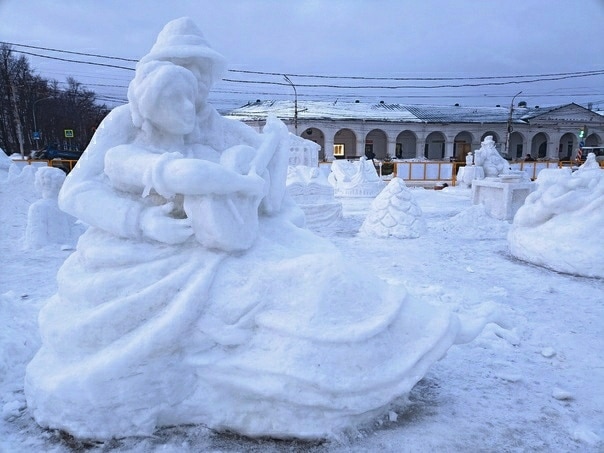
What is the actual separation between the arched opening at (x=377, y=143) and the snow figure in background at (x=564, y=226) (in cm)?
2825

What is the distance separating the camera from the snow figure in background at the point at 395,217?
734 centimetres

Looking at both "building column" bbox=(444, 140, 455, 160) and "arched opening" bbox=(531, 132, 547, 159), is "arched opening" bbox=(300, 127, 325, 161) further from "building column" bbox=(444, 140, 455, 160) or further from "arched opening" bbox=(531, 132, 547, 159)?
"arched opening" bbox=(531, 132, 547, 159)

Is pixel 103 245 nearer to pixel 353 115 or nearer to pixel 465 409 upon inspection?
pixel 465 409

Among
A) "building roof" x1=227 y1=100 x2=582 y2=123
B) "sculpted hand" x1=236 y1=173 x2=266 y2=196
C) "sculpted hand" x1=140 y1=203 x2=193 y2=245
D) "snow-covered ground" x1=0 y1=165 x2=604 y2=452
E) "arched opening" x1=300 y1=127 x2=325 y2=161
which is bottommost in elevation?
"snow-covered ground" x1=0 y1=165 x2=604 y2=452

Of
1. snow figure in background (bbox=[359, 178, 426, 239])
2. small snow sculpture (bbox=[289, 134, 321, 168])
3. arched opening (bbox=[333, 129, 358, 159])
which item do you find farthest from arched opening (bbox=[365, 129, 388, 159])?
snow figure in background (bbox=[359, 178, 426, 239])

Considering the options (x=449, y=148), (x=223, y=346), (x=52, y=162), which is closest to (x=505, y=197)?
(x=223, y=346)

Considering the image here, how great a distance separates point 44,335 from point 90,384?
0.41 meters

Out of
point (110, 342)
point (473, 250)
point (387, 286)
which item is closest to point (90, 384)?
point (110, 342)

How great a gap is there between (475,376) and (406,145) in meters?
33.7

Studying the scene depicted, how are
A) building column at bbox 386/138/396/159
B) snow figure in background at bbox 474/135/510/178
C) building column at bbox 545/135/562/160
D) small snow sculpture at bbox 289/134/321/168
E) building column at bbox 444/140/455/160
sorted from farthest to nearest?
building column at bbox 545/135/562/160 → building column at bbox 444/140/455/160 → building column at bbox 386/138/396/159 → snow figure in background at bbox 474/135/510/178 → small snow sculpture at bbox 289/134/321/168

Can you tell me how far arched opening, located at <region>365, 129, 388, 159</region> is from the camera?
110ft

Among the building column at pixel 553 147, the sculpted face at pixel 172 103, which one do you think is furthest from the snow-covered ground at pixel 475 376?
the building column at pixel 553 147

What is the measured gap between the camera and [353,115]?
31.6 meters

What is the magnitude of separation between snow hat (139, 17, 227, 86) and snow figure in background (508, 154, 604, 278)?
4.65m
